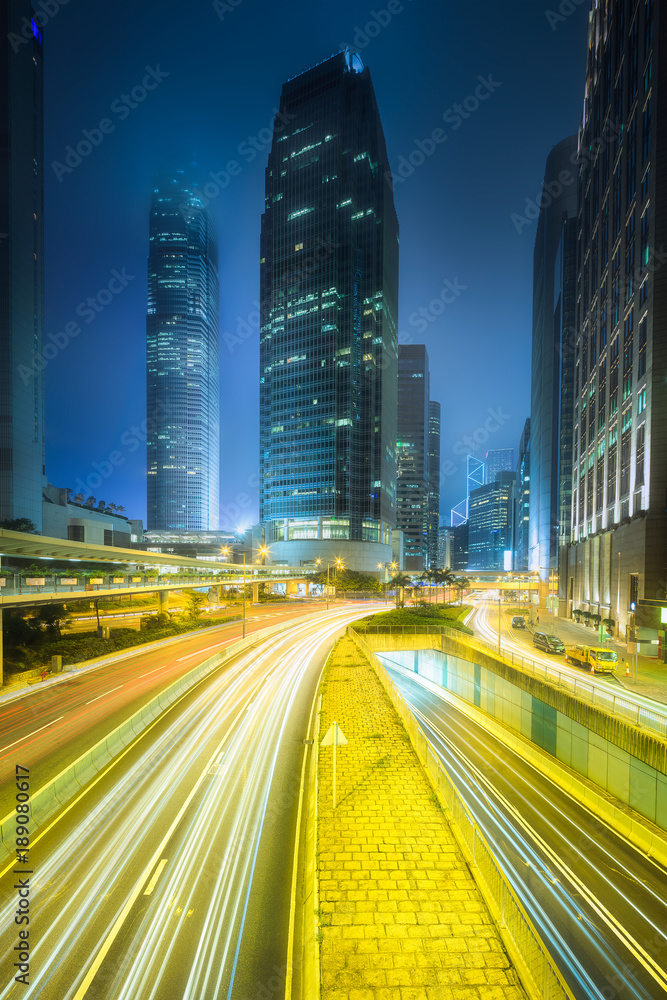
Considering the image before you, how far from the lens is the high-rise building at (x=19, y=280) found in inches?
2827

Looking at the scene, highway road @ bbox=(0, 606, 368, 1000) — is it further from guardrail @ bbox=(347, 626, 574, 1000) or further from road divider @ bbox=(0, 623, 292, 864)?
guardrail @ bbox=(347, 626, 574, 1000)

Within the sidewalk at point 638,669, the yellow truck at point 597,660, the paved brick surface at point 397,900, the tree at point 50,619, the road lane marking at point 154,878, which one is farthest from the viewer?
the tree at point 50,619

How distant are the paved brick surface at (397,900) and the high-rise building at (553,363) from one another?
9317cm

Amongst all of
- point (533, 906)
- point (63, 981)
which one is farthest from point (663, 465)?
point (63, 981)

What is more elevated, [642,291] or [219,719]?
[642,291]

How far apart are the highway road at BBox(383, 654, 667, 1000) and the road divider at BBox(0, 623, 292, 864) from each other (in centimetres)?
1308

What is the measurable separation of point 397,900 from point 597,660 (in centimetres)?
2395

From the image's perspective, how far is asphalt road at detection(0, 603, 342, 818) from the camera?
14781 mm

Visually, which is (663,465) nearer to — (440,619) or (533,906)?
(440,619)

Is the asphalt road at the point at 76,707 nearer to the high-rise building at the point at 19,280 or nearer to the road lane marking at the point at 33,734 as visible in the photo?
the road lane marking at the point at 33,734

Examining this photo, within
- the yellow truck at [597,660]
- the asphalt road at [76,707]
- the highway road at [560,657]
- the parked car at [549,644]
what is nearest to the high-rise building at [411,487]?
the highway road at [560,657]

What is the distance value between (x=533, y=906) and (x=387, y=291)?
470 ft

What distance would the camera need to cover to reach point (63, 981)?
7.29m

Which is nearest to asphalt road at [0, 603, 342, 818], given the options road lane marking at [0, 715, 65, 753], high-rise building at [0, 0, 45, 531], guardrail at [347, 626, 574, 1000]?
road lane marking at [0, 715, 65, 753]
